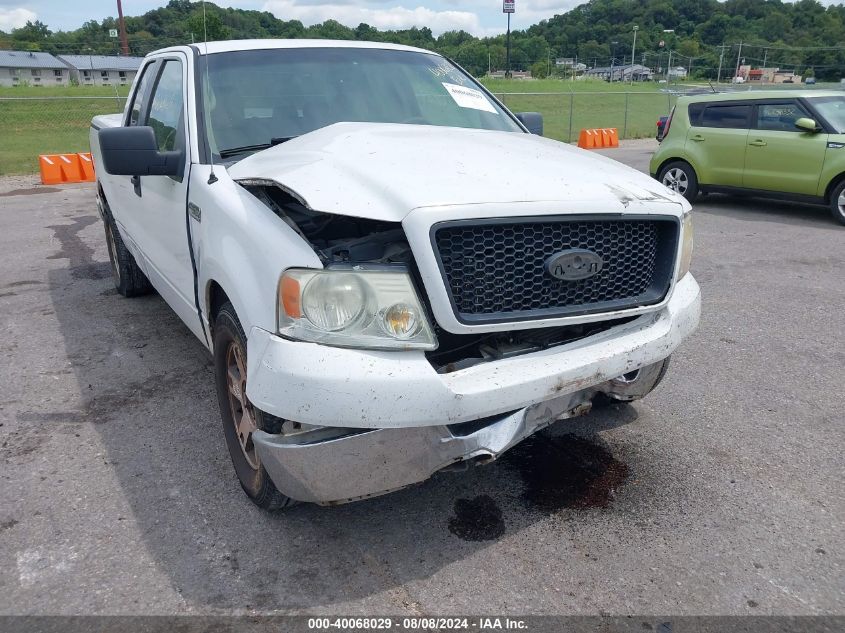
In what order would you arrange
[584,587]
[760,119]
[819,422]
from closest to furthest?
[584,587]
[819,422]
[760,119]

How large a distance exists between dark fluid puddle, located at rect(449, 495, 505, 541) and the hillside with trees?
33949 mm

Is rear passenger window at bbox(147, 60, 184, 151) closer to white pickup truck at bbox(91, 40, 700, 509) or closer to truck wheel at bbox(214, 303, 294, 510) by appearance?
white pickup truck at bbox(91, 40, 700, 509)

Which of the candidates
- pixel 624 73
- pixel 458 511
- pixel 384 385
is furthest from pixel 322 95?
pixel 624 73

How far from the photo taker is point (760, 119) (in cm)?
994

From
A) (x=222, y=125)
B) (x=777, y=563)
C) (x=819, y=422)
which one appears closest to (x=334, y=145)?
(x=222, y=125)

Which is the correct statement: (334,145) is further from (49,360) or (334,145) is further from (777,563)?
(49,360)

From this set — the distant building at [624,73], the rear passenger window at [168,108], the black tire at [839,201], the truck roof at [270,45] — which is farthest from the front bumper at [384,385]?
the distant building at [624,73]

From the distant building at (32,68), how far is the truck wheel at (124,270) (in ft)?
274

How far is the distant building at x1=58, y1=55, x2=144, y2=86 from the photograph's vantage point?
52994mm

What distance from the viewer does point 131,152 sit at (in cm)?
328

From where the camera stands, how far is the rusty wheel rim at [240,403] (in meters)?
2.87

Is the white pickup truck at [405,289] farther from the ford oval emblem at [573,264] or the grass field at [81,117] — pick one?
the grass field at [81,117]

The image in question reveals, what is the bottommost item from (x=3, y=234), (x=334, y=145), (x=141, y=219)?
(x=3, y=234)

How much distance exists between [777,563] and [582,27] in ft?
355
